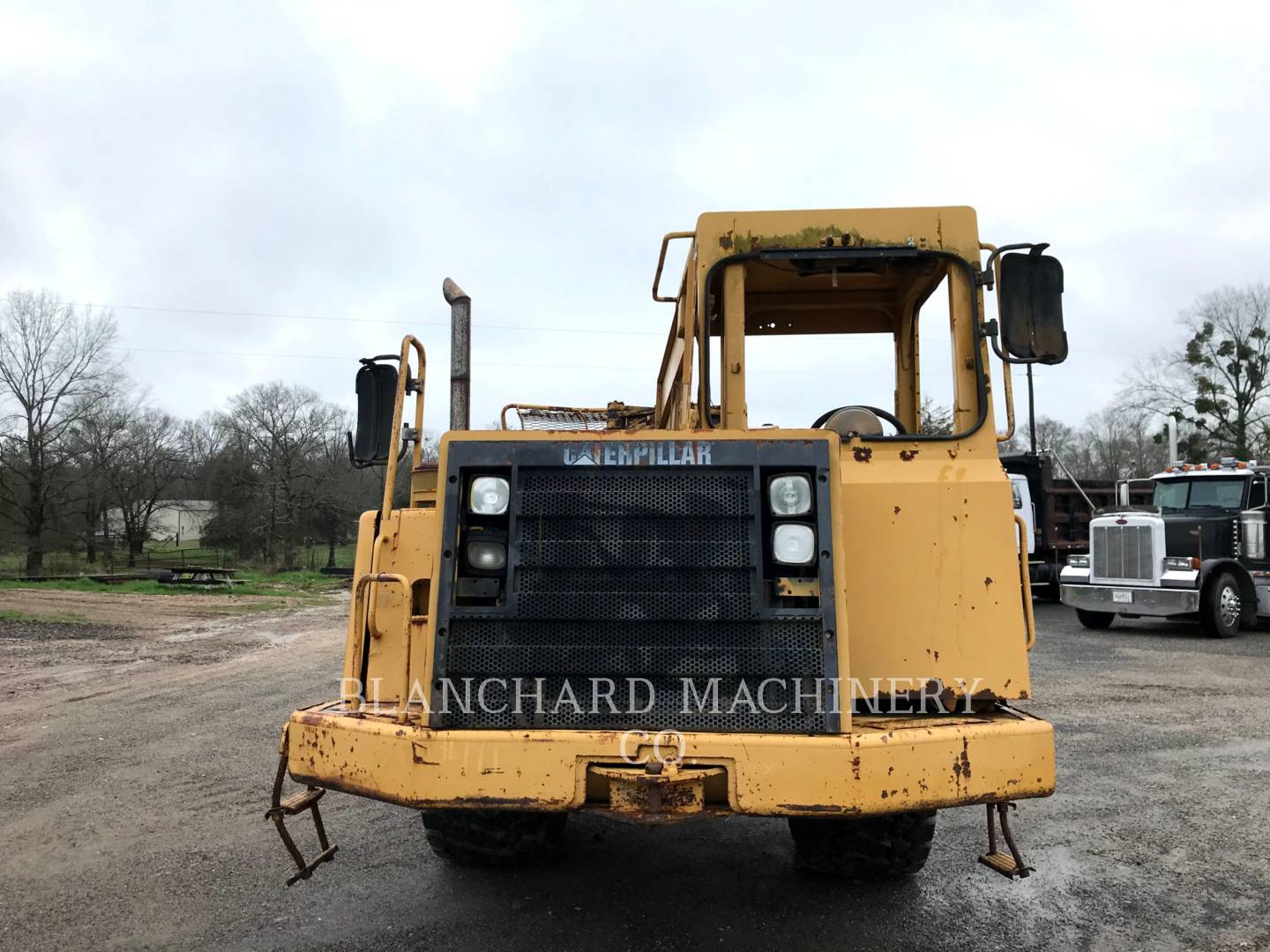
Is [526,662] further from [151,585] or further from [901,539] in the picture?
[151,585]

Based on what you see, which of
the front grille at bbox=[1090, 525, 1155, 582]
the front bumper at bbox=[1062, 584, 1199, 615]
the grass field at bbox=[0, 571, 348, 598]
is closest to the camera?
the front bumper at bbox=[1062, 584, 1199, 615]

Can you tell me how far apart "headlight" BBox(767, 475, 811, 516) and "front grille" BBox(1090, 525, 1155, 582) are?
12.6 m

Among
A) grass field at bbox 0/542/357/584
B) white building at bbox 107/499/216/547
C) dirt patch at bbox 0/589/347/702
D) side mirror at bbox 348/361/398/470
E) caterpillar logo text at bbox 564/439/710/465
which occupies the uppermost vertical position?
white building at bbox 107/499/216/547

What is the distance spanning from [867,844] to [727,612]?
1.38m

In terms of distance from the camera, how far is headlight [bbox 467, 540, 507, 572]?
116 inches

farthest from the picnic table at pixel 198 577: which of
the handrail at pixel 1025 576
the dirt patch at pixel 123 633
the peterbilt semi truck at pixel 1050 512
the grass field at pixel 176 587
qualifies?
the handrail at pixel 1025 576

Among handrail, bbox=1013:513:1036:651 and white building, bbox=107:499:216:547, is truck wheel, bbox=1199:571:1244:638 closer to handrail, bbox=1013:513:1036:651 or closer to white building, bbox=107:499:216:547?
handrail, bbox=1013:513:1036:651

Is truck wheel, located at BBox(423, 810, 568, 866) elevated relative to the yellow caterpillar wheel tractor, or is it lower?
lower

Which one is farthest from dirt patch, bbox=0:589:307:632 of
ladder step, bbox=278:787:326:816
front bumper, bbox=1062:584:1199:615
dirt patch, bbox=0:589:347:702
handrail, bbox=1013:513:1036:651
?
handrail, bbox=1013:513:1036:651

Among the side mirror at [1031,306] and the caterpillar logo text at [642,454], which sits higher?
the side mirror at [1031,306]

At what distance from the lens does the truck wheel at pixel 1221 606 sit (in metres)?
13.0

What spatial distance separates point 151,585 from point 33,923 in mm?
23765

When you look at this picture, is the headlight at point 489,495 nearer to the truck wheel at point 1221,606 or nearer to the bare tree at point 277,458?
the truck wheel at point 1221,606

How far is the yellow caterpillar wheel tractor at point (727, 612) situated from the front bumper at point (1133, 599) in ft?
37.9
